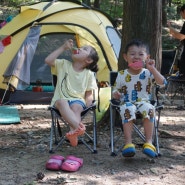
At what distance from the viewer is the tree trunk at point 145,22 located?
187 inches

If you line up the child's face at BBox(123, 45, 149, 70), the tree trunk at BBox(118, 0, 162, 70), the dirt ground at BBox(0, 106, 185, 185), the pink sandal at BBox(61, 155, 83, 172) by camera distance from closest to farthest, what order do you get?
1. the dirt ground at BBox(0, 106, 185, 185)
2. the pink sandal at BBox(61, 155, 83, 172)
3. the child's face at BBox(123, 45, 149, 70)
4. the tree trunk at BBox(118, 0, 162, 70)

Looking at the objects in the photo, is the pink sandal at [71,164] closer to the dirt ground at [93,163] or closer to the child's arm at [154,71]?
the dirt ground at [93,163]

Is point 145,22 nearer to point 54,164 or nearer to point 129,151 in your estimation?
point 129,151

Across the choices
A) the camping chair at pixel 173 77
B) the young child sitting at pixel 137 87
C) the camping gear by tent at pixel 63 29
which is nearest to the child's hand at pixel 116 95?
the young child sitting at pixel 137 87

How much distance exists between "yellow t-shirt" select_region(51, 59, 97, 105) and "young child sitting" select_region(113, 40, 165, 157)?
32 cm

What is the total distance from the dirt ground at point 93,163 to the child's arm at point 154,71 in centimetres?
73

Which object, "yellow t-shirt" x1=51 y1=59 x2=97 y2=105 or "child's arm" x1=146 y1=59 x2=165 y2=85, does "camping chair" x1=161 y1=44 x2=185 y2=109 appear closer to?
"yellow t-shirt" x1=51 y1=59 x2=97 y2=105

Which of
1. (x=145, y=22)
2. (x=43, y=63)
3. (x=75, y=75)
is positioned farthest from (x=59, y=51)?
(x=43, y=63)

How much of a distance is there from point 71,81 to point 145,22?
111 centimetres

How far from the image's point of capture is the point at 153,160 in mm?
→ 3939

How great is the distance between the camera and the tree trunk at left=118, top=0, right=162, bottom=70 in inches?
187

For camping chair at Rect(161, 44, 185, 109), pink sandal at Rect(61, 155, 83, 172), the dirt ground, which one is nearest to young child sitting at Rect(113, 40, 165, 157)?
the dirt ground

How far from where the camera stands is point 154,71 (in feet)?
13.1

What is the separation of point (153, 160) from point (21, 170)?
1194 mm
